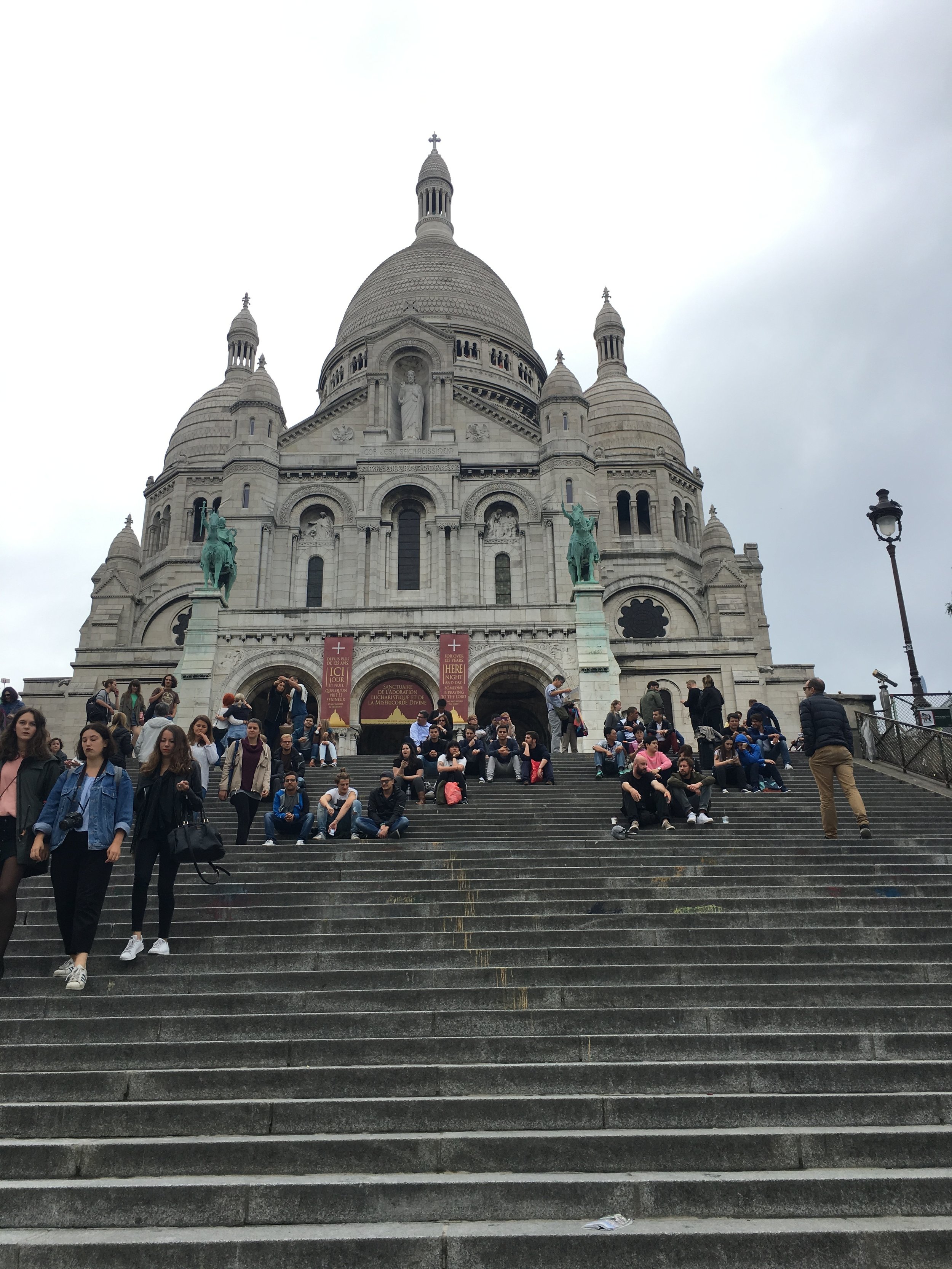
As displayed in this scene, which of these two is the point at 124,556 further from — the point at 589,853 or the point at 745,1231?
the point at 745,1231

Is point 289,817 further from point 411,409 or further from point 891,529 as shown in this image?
point 411,409

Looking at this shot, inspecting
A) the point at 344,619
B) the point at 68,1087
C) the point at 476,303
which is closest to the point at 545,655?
the point at 344,619

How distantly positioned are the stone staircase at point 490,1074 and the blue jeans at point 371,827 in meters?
1.59

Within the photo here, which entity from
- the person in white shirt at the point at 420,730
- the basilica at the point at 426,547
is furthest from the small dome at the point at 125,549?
the person in white shirt at the point at 420,730

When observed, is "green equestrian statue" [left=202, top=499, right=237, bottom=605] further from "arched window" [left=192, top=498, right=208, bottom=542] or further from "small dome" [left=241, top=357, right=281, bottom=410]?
"arched window" [left=192, top=498, right=208, bottom=542]

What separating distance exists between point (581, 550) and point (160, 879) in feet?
70.6

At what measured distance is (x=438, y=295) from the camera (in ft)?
161

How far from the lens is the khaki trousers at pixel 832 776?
11398 mm

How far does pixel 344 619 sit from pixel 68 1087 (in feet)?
72.6

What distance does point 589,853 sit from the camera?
11570 mm

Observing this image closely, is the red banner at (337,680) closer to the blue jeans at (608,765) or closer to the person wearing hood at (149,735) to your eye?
the blue jeans at (608,765)

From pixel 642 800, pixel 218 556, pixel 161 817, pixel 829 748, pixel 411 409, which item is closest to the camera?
pixel 161 817

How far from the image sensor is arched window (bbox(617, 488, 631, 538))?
43.9 m

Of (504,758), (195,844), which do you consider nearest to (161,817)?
(195,844)
